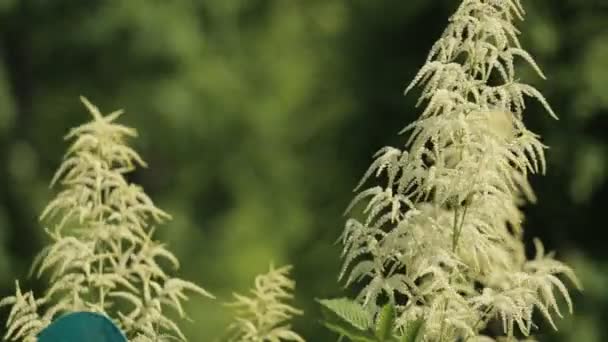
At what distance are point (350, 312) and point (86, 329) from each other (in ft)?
1.37

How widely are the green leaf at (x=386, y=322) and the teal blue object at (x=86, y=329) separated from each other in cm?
39

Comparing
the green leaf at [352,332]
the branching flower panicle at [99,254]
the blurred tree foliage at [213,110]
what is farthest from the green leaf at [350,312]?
the blurred tree foliage at [213,110]

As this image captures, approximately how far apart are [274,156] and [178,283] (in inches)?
195

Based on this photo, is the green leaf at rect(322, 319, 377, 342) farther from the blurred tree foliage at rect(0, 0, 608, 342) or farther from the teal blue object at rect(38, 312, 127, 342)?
the blurred tree foliage at rect(0, 0, 608, 342)

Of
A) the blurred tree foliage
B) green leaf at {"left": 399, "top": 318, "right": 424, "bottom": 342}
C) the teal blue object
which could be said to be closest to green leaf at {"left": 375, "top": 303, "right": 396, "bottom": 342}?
green leaf at {"left": 399, "top": 318, "right": 424, "bottom": 342}

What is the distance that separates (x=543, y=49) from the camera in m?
5.92

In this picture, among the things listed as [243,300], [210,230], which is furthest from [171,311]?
[243,300]

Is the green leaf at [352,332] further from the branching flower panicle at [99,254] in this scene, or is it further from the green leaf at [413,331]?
the branching flower panicle at [99,254]

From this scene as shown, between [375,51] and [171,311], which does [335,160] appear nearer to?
[375,51]

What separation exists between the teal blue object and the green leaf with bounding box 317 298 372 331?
0.33 meters

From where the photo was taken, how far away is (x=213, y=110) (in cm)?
798

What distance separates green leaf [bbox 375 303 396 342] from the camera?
246cm

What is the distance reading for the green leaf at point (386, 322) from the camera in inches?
96.7

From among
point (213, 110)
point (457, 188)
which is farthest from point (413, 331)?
point (213, 110)
